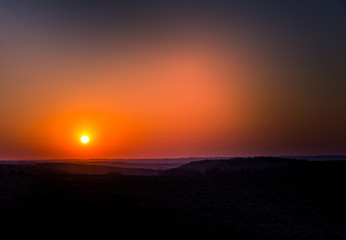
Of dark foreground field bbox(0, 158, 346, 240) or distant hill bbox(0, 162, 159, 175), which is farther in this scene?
distant hill bbox(0, 162, 159, 175)

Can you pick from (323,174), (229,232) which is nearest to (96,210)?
(229,232)

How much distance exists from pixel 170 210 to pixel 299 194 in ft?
41.9

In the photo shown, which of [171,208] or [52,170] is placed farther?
[52,170]

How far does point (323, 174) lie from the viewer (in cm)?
4162

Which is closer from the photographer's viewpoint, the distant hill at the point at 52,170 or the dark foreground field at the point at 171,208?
the dark foreground field at the point at 171,208

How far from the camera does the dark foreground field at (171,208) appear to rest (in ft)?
55.7

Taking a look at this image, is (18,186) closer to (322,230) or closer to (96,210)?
(96,210)

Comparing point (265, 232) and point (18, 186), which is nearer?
point (265, 232)

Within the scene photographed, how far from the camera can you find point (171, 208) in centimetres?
2147

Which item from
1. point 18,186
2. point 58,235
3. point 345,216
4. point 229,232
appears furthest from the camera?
point 18,186

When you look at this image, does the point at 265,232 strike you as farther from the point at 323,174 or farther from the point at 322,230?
the point at 323,174

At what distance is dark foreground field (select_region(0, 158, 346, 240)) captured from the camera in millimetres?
16969

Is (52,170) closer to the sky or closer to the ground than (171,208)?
closer to the sky

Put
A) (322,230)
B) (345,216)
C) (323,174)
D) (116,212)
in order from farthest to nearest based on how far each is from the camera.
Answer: (323,174) → (345,216) → (116,212) → (322,230)
